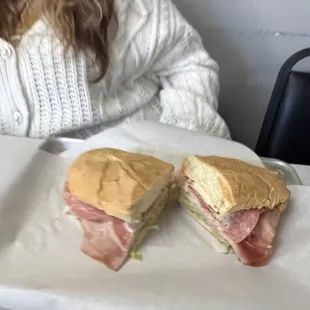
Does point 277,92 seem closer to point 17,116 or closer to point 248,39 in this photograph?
point 248,39

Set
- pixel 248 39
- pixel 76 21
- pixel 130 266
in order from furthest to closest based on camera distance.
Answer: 1. pixel 248 39
2. pixel 76 21
3. pixel 130 266

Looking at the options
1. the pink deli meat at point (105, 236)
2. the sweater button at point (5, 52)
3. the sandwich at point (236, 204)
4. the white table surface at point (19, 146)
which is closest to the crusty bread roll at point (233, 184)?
the sandwich at point (236, 204)

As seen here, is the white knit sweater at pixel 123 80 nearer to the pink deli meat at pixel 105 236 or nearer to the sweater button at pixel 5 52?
the sweater button at pixel 5 52

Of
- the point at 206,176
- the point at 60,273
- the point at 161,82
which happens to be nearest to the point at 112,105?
the point at 161,82

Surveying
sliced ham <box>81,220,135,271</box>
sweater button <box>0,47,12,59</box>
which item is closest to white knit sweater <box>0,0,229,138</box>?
sweater button <box>0,47,12,59</box>

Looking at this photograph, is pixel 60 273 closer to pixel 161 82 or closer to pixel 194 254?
pixel 194 254

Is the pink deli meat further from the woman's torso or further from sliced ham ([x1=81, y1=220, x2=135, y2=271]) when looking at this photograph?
the woman's torso

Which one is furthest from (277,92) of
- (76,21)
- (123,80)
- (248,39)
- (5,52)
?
(5,52)
